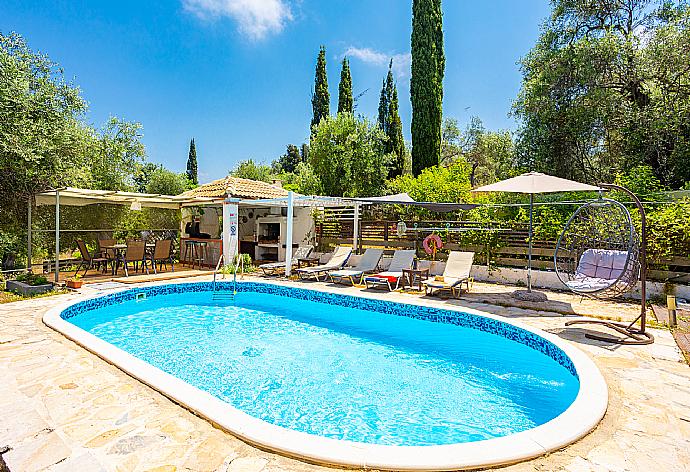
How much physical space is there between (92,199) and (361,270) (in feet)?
27.4

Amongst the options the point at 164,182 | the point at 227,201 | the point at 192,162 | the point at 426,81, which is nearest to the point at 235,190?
the point at 227,201

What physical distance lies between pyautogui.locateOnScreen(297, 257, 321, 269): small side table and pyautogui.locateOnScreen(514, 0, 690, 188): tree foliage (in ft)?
28.7

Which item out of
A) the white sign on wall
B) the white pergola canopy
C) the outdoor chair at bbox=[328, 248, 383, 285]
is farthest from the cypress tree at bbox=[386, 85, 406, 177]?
the white pergola canopy

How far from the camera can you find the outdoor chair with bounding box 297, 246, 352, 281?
446 inches

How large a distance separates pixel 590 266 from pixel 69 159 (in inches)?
509

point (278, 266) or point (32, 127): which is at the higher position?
point (32, 127)

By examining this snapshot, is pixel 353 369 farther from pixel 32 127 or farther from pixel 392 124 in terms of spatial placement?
pixel 392 124

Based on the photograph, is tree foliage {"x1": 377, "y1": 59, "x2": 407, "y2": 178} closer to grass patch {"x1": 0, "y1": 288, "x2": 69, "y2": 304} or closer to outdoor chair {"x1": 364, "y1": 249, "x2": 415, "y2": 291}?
outdoor chair {"x1": 364, "y1": 249, "x2": 415, "y2": 291}

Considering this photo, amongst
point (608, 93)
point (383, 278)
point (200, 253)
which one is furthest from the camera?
point (200, 253)

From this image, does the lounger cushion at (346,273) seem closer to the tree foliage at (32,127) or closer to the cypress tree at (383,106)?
the tree foliage at (32,127)

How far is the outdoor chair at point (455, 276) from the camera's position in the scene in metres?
8.77

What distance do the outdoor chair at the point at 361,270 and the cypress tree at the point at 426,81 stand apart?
846 cm

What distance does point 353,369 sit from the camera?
18.9ft

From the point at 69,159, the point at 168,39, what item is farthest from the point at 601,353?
the point at 168,39
